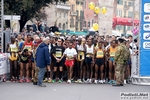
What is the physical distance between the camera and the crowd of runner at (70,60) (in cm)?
1911

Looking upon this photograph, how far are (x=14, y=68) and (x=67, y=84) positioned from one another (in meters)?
2.49

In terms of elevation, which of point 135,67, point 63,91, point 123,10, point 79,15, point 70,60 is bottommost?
point 63,91

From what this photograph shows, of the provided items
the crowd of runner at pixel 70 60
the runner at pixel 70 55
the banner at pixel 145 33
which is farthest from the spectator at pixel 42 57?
the banner at pixel 145 33

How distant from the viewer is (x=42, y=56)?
17.6 meters

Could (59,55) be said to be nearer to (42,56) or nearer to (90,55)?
(90,55)

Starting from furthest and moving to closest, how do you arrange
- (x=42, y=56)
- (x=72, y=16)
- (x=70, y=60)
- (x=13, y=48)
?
1. (x=72, y=16)
2. (x=13, y=48)
3. (x=70, y=60)
4. (x=42, y=56)

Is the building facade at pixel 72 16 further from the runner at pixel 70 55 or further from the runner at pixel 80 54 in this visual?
the runner at pixel 70 55

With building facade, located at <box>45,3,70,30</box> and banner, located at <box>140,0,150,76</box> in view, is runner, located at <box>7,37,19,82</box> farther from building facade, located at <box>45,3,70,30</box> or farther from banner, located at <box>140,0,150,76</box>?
building facade, located at <box>45,3,70,30</box>

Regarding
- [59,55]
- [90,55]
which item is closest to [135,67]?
[90,55]

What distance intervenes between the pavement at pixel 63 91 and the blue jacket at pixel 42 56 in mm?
923

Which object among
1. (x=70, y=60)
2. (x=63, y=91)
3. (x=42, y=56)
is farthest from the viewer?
(x=70, y=60)

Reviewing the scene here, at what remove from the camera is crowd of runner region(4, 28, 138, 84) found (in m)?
19.1

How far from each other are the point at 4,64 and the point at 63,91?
3694 mm

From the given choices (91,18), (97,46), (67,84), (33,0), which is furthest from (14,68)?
(91,18)
